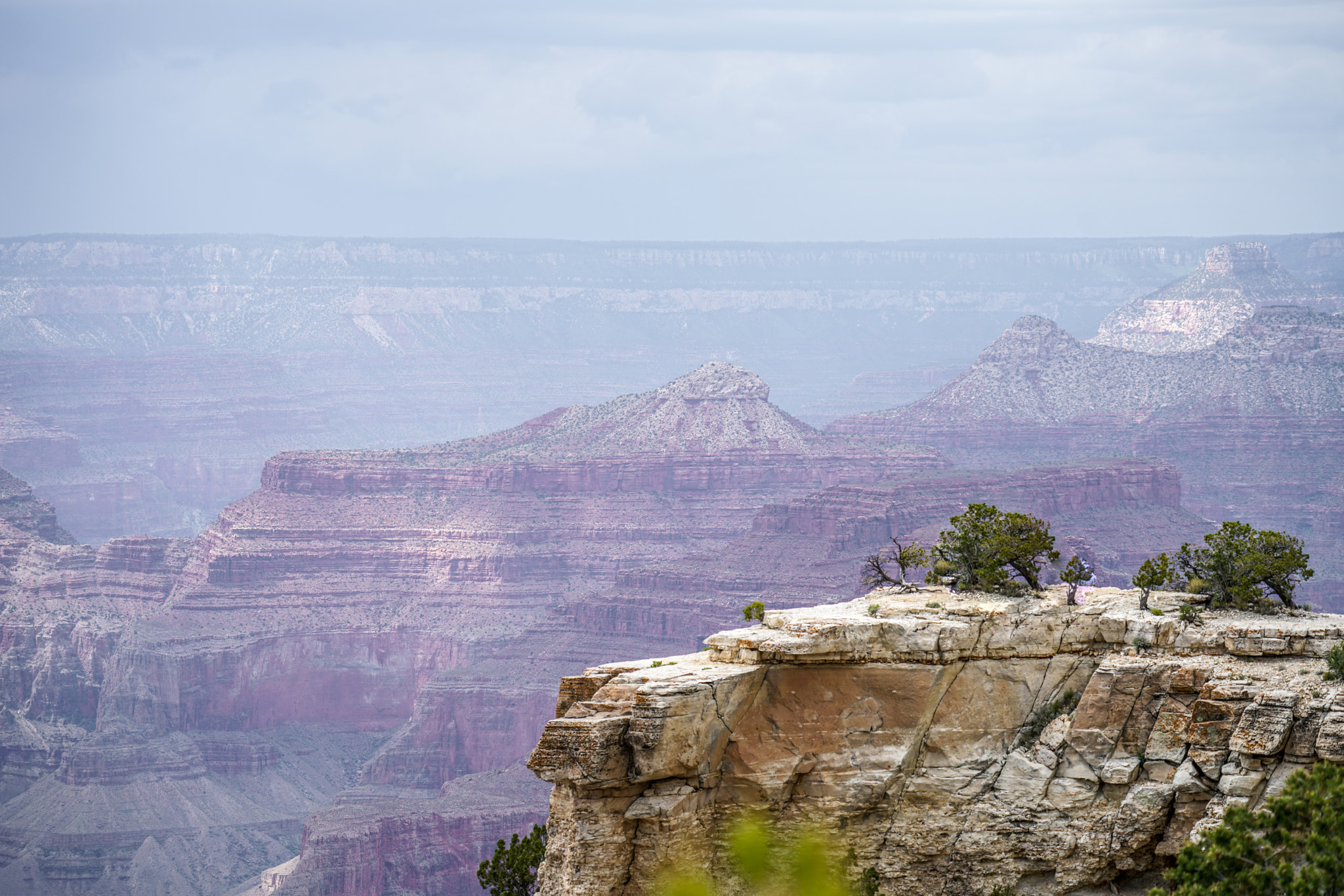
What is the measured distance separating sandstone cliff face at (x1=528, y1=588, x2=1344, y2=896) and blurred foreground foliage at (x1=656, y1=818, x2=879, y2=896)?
0.28 m

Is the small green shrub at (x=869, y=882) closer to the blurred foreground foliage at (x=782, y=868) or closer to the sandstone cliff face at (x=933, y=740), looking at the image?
the blurred foreground foliage at (x=782, y=868)

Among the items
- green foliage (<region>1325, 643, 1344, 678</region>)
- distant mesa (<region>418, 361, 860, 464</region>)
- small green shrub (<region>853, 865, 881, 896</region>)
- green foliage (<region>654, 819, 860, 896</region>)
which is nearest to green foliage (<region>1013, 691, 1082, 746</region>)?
small green shrub (<region>853, 865, 881, 896</region>)

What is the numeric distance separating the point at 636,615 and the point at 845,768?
9781 cm

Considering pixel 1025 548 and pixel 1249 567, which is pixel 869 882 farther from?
pixel 1249 567

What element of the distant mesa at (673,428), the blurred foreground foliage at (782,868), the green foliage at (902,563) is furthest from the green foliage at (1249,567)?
the distant mesa at (673,428)

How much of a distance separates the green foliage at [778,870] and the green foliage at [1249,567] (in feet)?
28.7

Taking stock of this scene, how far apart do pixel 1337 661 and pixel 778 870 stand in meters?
10.3

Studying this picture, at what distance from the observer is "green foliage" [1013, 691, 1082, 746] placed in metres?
31.9

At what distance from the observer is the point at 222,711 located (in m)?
142

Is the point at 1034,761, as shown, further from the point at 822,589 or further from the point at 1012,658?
the point at 822,589

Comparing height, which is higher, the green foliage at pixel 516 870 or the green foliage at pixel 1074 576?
the green foliage at pixel 1074 576

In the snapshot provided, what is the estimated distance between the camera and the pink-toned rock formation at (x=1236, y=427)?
176 meters

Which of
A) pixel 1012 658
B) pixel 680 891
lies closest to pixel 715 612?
pixel 1012 658

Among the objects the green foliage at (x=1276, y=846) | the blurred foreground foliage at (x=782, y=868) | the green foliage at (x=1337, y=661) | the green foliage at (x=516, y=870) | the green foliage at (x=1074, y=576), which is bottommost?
the green foliage at (x=516, y=870)
